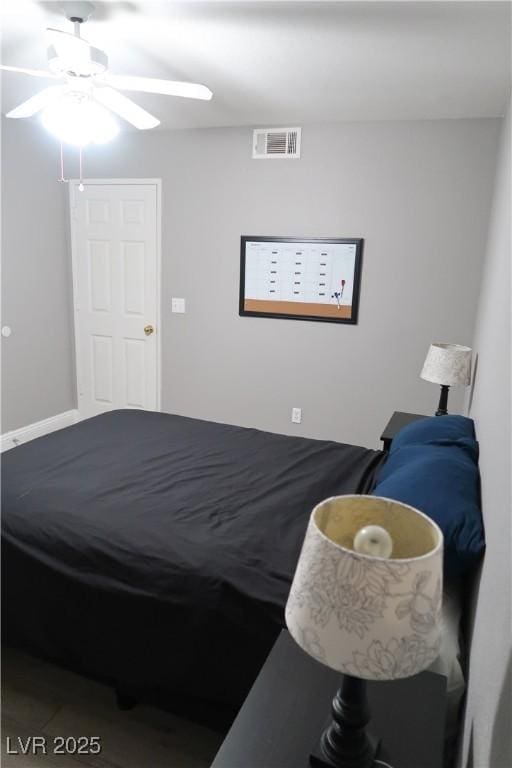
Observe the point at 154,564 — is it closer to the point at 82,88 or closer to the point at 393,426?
the point at 393,426

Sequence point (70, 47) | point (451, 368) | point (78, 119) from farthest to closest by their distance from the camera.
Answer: point (451, 368), point (78, 119), point (70, 47)

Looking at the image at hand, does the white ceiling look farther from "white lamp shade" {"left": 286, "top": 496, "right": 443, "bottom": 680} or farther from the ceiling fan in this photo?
"white lamp shade" {"left": 286, "top": 496, "right": 443, "bottom": 680}

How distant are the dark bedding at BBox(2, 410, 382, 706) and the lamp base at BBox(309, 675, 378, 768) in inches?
23.1

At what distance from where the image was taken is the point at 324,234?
3725 millimetres

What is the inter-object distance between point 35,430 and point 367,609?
4184mm

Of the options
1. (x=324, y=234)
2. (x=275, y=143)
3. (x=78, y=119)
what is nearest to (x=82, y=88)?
(x=78, y=119)

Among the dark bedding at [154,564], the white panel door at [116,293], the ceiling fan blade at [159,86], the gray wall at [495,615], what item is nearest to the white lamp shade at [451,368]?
the dark bedding at [154,564]

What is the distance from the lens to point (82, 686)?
6.23 feet

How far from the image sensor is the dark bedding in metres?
1.57

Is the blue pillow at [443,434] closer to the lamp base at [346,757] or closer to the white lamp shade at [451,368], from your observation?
the white lamp shade at [451,368]

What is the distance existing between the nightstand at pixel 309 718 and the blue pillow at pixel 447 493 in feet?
1.09

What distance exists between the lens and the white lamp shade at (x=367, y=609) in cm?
71

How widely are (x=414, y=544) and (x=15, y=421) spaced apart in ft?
13.0

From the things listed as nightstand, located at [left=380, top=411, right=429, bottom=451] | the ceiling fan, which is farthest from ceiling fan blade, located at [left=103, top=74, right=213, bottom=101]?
nightstand, located at [left=380, top=411, right=429, bottom=451]
